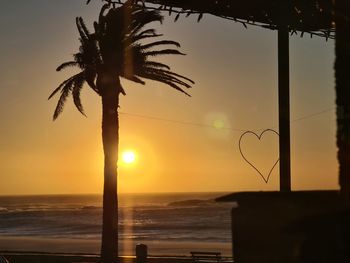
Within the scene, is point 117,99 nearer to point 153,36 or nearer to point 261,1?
point 153,36

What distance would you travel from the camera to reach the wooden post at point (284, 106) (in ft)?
69.6

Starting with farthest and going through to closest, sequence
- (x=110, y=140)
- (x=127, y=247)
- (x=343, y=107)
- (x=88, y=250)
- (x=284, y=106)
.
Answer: (x=127, y=247), (x=88, y=250), (x=110, y=140), (x=284, y=106), (x=343, y=107)

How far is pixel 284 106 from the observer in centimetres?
2169

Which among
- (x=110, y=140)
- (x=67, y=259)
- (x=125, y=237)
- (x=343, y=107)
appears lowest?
(x=125, y=237)

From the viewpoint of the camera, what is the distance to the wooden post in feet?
69.6

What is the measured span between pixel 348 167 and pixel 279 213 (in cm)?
220

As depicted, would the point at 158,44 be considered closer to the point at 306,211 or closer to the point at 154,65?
the point at 154,65

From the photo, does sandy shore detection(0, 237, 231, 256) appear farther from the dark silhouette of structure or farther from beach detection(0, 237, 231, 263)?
the dark silhouette of structure

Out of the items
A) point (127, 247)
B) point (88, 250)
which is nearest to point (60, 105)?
point (88, 250)

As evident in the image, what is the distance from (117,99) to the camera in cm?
2859

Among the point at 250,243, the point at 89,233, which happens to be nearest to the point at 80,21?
the point at 250,243

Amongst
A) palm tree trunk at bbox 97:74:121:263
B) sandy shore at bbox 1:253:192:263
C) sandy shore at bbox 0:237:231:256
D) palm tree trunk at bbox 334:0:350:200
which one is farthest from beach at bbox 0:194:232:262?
palm tree trunk at bbox 334:0:350:200

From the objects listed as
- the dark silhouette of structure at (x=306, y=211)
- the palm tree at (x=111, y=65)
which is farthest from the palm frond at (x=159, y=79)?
the dark silhouette of structure at (x=306, y=211)

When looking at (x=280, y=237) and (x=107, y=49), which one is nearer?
(x=280, y=237)
